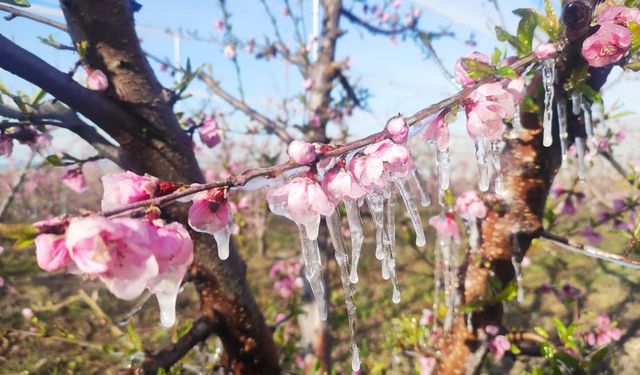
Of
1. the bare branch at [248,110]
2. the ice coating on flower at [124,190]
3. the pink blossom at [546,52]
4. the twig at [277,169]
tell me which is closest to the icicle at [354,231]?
the twig at [277,169]

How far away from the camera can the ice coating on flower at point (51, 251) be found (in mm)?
617

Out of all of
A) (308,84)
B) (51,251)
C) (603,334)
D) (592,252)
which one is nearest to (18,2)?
(51,251)

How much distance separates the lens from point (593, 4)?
88 centimetres

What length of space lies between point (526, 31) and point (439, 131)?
385 millimetres

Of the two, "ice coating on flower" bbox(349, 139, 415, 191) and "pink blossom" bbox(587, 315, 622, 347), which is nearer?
"ice coating on flower" bbox(349, 139, 415, 191)

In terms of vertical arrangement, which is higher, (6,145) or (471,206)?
(6,145)

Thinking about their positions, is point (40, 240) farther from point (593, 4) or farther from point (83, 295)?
point (83, 295)

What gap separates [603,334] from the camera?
11.2ft

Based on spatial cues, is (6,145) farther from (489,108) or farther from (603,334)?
(603,334)

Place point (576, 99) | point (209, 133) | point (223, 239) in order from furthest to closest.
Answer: point (209, 133) → point (576, 99) → point (223, 239)

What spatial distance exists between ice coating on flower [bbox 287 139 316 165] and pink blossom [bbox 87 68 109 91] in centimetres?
69

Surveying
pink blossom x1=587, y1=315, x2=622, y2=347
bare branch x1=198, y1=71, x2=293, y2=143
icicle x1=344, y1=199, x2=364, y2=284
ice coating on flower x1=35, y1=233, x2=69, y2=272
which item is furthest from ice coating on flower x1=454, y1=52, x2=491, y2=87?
pink blossom x1=587, y1=315, x2=622, y2=347

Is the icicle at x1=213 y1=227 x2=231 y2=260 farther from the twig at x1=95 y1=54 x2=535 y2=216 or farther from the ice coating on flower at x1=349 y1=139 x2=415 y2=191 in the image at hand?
the ice coating on flower at x1=349 y1=139 x2=415 y2=191

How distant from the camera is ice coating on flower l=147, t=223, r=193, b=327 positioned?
26.1 inches
